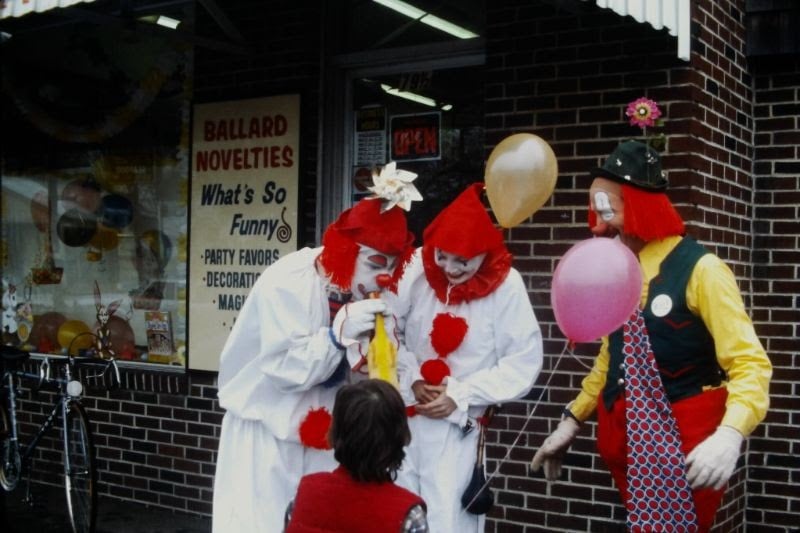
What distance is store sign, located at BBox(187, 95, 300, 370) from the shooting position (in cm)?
702

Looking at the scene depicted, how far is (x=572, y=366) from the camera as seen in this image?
19.2 ft

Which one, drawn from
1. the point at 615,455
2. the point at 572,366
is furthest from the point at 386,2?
the point at 615,455

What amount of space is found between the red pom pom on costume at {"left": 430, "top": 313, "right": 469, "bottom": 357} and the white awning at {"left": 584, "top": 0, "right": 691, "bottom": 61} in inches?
61.0

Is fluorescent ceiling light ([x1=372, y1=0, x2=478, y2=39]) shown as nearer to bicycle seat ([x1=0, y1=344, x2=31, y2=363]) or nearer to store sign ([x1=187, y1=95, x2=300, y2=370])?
store sign ([x1=187, y1=95, x2=300, y2=370])

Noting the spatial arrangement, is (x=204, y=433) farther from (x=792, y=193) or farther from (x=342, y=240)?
(x=792, y=193)

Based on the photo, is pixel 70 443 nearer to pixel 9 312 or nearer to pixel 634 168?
pixel 9 312

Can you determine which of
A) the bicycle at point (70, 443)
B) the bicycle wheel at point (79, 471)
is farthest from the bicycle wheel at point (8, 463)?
the bicycle wheel at point (79, 471)

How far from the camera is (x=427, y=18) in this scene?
6848 mm

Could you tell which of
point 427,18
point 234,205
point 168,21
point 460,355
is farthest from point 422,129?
point 460,355

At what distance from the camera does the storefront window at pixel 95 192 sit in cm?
771

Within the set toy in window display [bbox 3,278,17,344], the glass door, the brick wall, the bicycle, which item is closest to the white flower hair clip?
the glass door

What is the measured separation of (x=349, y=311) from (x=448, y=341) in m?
0.44

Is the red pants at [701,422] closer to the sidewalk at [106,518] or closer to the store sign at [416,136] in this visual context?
the store sign at [416,136]

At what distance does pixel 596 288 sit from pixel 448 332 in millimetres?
710
